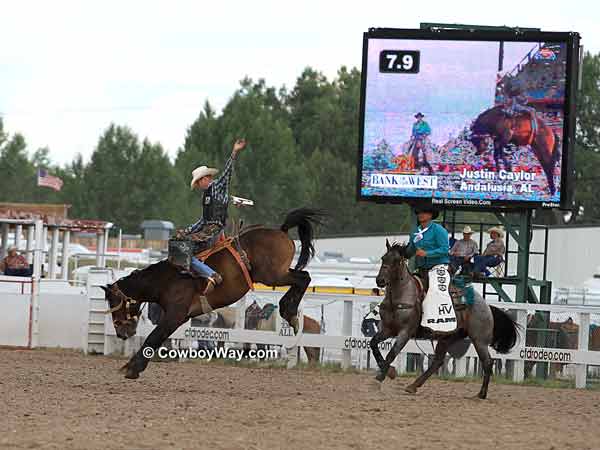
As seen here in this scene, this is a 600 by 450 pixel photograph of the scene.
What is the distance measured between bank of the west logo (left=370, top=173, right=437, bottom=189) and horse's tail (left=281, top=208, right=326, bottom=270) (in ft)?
14.3

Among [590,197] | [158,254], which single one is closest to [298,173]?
[590,197]

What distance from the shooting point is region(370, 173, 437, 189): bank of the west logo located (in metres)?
18.2

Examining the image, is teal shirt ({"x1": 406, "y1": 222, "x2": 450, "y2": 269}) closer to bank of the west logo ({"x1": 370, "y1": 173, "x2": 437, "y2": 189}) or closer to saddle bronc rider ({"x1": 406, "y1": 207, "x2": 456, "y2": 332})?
saddle bronc rider ({"x1": 406, "y1": 207, "x2": 456, "y2": 332})

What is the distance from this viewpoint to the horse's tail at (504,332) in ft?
43.9

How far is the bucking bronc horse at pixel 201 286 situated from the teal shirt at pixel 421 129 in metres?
4.99

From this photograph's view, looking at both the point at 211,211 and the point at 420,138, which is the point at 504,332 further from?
the point at 420,138

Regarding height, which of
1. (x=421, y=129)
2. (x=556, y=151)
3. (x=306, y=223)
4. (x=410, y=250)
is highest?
(x=421, y=129)

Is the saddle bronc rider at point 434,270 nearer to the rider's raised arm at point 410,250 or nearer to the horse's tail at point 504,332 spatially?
the rider's raised arm at point 410,250

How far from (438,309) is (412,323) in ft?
1.08

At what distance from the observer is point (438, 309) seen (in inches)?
504

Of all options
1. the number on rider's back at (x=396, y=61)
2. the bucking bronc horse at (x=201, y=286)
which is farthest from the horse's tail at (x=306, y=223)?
the number on rider's back at (x=396, y=61)

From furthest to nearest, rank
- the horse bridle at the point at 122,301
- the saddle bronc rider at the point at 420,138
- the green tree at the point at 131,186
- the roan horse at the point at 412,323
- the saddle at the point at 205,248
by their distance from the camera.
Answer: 1. the green tree at the point at 131,186
2. the saddle bronc rider at the point at 420,138
3. the horse bridle at the point at 122,301
4. the saddle at the point at 205,248
5. the roan horse at the point at 412,323

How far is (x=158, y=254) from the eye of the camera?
140 feet

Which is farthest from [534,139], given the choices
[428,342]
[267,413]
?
[267,413]
